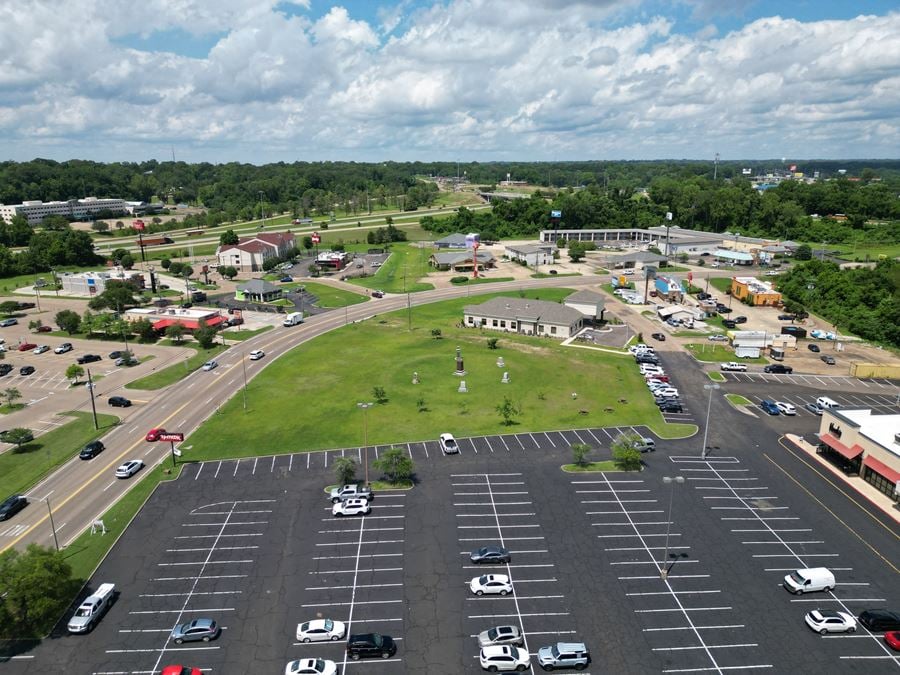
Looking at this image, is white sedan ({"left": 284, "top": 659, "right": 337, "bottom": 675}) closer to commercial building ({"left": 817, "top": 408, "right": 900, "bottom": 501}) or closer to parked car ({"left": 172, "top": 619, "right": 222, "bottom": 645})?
parked car ({"left": 172, "top": 619, "right": 222, "bottom": 645})

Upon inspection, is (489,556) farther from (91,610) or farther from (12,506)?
(12,506)

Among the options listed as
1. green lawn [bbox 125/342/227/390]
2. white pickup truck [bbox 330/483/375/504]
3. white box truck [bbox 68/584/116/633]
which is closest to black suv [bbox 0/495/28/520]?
white box truck [bbox 68/584/116/633]

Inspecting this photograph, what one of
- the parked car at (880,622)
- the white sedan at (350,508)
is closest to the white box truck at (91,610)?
the white sedan at (350,508)

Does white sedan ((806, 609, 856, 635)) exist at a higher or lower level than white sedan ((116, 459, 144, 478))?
lower

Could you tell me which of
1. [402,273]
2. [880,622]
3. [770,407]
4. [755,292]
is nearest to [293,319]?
[402,273]

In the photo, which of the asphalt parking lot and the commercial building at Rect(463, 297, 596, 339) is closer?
the asphalt parking lot

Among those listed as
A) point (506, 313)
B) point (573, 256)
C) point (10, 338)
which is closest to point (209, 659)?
point (506, 313)
